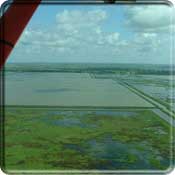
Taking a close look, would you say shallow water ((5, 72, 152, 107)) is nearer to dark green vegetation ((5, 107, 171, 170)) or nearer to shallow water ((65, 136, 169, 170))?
dark green vegetation ((5, 107, 171, 170))

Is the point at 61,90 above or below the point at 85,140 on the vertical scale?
above

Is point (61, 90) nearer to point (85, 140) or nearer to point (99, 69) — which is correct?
point (99, 69)

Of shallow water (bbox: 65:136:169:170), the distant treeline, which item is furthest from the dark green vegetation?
the distant treeline

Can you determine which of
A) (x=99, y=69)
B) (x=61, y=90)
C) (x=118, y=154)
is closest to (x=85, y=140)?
(x=118, y=154)

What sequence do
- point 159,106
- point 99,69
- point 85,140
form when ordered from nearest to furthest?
point 99,69, point 159,106, point 85,140

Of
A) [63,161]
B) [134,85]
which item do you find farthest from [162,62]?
[63,161]

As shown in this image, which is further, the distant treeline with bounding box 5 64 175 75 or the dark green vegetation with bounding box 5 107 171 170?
the dark green vegetation with bounding box 5 107 171 170

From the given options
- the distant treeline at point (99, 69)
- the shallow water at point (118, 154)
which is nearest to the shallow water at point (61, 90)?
the distant treeline at point (99, 69)

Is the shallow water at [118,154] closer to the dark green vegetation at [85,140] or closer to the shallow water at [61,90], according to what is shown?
the dark green vegetation at [85,140]
